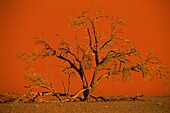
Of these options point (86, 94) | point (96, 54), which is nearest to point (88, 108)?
point (86, 94)

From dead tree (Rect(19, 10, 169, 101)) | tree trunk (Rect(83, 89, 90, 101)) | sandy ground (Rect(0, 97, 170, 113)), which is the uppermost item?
dead tree (Rect(19, 10, 169, 101))

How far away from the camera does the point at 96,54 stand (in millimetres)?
17312

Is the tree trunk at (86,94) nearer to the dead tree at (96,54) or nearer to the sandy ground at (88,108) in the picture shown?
the dead tree at (96,54)

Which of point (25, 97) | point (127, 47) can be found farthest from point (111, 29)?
point (25, 97)

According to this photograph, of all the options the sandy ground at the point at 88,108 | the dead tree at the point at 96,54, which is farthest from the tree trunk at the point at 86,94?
the sandy ground at the point at 88,108

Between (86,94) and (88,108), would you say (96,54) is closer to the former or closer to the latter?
(86,94)

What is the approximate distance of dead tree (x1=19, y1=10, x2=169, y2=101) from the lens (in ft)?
56.7

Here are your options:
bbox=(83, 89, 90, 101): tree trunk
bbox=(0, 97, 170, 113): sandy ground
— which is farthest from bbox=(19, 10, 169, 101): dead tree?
bbox=(0, 97, 170, 113): sandy ground

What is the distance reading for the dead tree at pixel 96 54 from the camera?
1728 centimetres

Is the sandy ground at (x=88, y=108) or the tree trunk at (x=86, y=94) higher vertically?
the tree trunk at (x=86, y=94)

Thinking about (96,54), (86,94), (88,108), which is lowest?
(88,108)

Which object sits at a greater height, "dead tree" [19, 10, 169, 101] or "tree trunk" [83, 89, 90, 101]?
"dead tree" [19, 10, 169, 101]

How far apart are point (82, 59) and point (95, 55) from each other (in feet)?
2.38

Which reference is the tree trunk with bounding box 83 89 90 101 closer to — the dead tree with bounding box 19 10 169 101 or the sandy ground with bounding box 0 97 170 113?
the dead tree with bounding box 19 10 169 101
